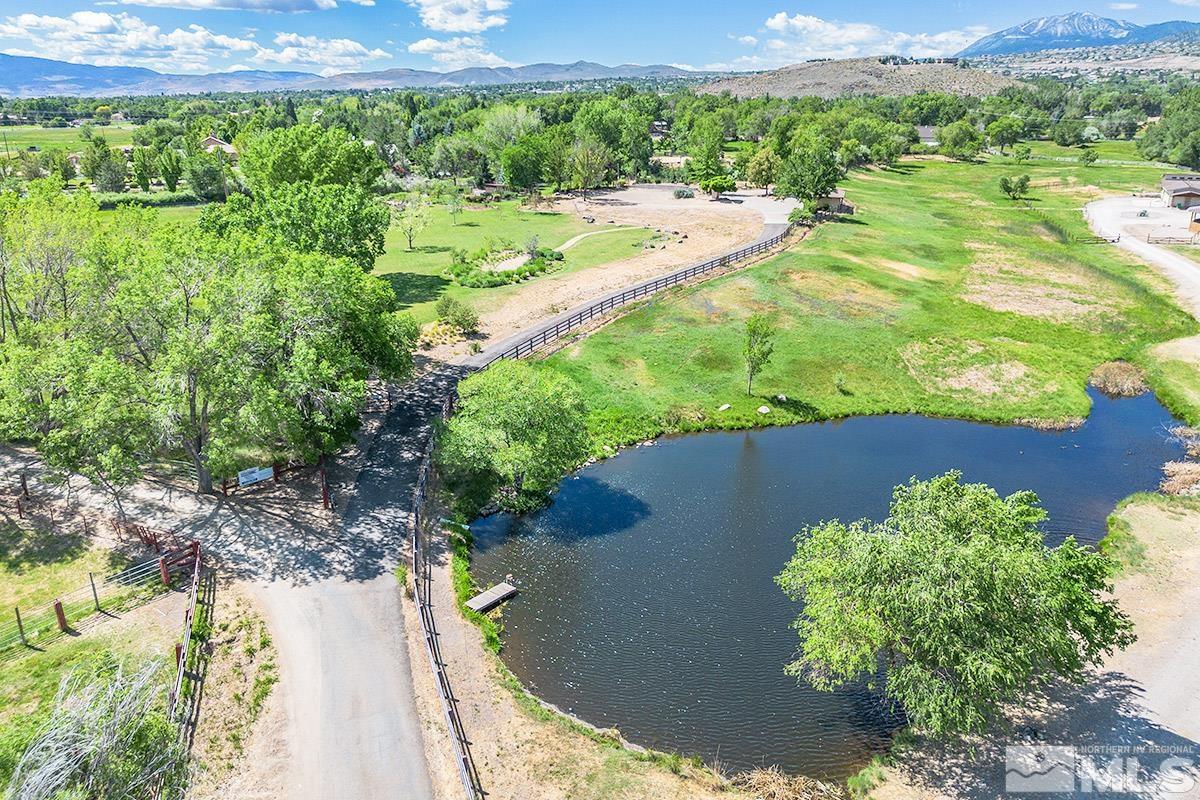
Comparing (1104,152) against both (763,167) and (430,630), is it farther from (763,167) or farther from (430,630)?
(430,630)

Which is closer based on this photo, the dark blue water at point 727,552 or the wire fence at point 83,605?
the dark blue water at point 727,552

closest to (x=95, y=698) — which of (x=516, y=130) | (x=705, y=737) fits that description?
(x=705, y=737)

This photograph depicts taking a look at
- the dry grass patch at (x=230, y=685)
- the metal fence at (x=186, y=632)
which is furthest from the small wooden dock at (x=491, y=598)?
the metal fence at (x=186, y=632)

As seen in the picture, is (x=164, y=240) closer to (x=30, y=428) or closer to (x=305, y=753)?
(x=30, y=428)

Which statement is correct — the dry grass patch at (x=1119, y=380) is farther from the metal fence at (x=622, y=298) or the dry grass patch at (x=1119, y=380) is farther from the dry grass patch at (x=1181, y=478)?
the metal fence at (x=622, y=298)

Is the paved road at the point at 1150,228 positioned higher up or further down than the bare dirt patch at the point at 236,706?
higher up

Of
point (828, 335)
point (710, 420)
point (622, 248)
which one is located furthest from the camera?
point (622, 248)

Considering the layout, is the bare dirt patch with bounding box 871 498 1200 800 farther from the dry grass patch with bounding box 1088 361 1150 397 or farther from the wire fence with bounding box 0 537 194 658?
the wire fence with bounding box 0 537 194 658
